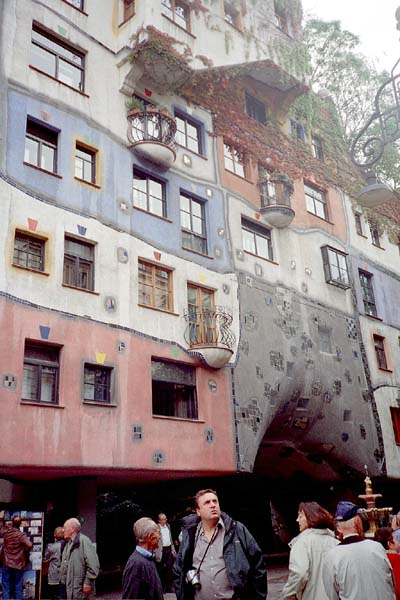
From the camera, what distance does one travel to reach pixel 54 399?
12.0m

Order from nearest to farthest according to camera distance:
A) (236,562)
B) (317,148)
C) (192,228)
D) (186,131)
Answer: (236,562) → (192,228) → (186,131) → (317,148)

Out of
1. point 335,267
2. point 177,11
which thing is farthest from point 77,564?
point 177,11

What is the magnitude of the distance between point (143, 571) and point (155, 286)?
418 inches

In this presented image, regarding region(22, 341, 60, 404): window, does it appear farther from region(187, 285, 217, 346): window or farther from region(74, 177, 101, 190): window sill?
region(74, 177, 101, 190): window sill

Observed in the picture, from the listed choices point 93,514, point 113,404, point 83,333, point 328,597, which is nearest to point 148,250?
point 83,333

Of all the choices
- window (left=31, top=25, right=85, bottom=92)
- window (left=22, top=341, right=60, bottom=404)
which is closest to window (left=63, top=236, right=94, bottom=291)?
window (left=22, top=341, right=60, bottom=404)

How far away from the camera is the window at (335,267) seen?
67.9 ft

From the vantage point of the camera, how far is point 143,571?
4777 millimetres

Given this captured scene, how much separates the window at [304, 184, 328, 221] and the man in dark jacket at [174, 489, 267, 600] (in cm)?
1852

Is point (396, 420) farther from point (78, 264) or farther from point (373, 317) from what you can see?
point (78, 264)

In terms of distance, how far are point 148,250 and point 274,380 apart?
5.37m

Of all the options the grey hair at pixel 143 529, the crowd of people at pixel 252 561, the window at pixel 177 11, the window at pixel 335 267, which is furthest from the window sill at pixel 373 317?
the grey hair at pixel 143 529

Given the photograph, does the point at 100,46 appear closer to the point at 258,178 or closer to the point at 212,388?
the point at 258,178

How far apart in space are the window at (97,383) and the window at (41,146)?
483 cm
